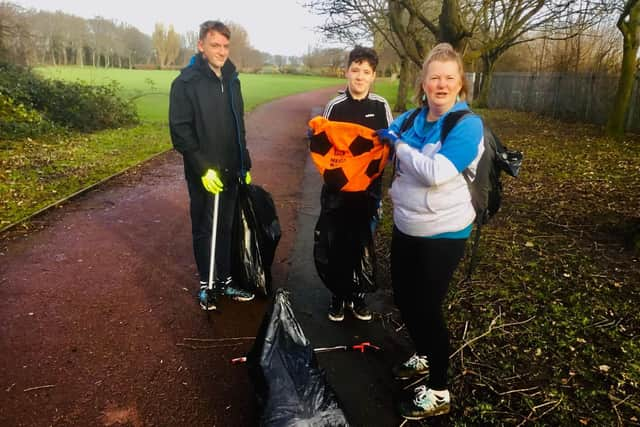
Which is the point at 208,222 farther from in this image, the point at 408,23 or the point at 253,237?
the point at 408,23

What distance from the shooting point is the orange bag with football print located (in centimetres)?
281

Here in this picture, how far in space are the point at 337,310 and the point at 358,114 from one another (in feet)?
4.98

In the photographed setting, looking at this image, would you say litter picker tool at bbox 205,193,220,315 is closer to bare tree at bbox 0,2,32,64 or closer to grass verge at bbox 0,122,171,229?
grass verge at bbox 0,122,171,229

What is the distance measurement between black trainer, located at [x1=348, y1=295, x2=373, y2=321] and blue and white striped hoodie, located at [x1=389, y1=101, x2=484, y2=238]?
128cm

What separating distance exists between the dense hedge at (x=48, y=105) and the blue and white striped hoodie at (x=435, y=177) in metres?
11.6

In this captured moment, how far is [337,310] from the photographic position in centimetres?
348

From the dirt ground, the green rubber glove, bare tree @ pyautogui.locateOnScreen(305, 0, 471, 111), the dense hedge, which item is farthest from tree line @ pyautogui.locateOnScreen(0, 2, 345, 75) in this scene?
the green rubber glove

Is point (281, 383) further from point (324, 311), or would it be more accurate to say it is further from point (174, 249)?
point (174, 249)

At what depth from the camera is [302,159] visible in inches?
410

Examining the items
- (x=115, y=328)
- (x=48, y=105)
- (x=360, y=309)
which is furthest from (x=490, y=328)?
(x=48, y=105)

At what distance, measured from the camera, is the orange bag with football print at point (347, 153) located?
9.23ft

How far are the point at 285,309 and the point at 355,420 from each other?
78 cm

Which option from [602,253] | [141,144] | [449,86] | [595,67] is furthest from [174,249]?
[595,67]

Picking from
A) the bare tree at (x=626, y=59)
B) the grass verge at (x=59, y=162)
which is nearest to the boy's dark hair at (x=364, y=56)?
the grass verge at (x=59, y=162)
